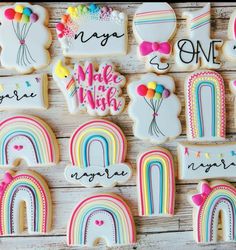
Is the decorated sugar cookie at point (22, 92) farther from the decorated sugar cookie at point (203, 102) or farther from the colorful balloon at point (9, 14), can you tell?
the decorated sugar cookie at point (203, 102)

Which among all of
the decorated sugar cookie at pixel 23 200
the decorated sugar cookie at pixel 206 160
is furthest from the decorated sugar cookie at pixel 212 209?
the decorated sugar cookie at pixel 23 200

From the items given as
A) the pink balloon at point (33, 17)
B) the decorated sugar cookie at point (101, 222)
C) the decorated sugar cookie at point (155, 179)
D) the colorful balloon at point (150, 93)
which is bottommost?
the decorated sugar cookie at point (101, 222)

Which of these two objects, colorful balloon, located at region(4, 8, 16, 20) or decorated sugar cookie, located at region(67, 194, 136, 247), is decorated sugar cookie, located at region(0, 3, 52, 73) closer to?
colorful balloon, located at region(4, 8, 16, 20)

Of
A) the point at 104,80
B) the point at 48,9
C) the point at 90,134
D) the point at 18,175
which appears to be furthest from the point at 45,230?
the point at 48,9

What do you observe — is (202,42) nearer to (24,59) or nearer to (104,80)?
(104,80)

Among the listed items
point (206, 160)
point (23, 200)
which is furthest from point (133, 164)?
point (23, 200)

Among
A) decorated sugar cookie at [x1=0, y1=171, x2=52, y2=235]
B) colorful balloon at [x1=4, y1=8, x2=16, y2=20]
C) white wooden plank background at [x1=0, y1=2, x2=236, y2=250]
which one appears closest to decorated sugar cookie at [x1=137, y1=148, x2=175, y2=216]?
white wooden plank background at [x1=0, y1=2, x2=236, y2=250]

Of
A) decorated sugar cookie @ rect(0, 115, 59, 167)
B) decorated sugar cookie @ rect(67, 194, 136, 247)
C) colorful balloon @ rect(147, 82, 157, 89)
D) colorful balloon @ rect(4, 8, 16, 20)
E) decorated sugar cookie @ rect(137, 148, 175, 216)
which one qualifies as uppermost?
colorful balloon @ rect(4, 8, 16, 20)

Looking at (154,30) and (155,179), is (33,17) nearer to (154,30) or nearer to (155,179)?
(154,30)
